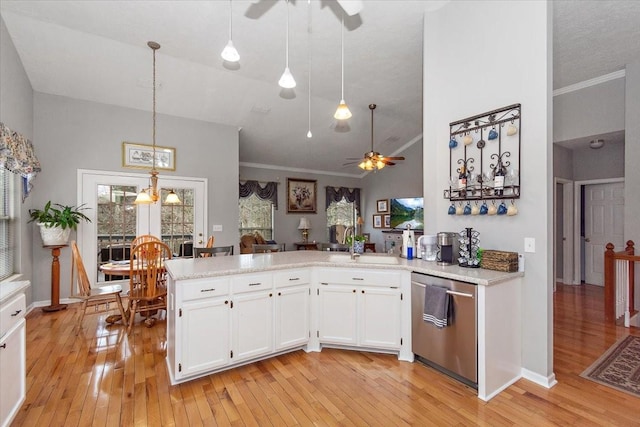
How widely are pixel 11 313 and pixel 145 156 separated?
373 centimetres

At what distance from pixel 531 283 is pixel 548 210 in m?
0.61

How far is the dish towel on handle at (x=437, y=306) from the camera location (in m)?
2.37

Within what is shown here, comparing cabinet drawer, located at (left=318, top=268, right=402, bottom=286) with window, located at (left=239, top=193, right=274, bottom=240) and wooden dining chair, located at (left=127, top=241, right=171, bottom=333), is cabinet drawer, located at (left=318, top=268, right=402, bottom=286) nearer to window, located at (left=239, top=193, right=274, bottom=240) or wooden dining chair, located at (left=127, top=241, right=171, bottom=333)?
wooden dining chair, located at (left=127, top=241, right=171, bottom=333)

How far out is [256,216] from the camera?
8008 millimetres

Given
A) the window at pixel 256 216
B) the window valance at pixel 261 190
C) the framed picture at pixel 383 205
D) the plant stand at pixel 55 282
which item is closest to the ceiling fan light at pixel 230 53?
the plant stand at pixel 55 282

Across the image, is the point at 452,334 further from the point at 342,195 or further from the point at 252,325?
the point at 342,195

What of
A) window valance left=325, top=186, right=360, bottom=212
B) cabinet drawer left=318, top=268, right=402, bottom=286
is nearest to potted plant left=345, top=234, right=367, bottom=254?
cabinet drawer left=318, top=268, right=402, bottom=286

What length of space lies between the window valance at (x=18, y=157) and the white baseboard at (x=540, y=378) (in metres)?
5.21

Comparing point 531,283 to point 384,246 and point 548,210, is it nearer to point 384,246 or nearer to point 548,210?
point 548,210

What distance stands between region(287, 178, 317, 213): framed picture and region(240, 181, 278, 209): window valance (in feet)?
1.43

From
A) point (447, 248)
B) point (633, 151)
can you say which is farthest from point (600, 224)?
point (447, 248)

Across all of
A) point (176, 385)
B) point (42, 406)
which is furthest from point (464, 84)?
point (42, 406)

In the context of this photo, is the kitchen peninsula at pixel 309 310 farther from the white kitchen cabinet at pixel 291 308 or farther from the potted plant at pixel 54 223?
the potted plant at pixel 54 223

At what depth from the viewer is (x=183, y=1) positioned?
300 cm
